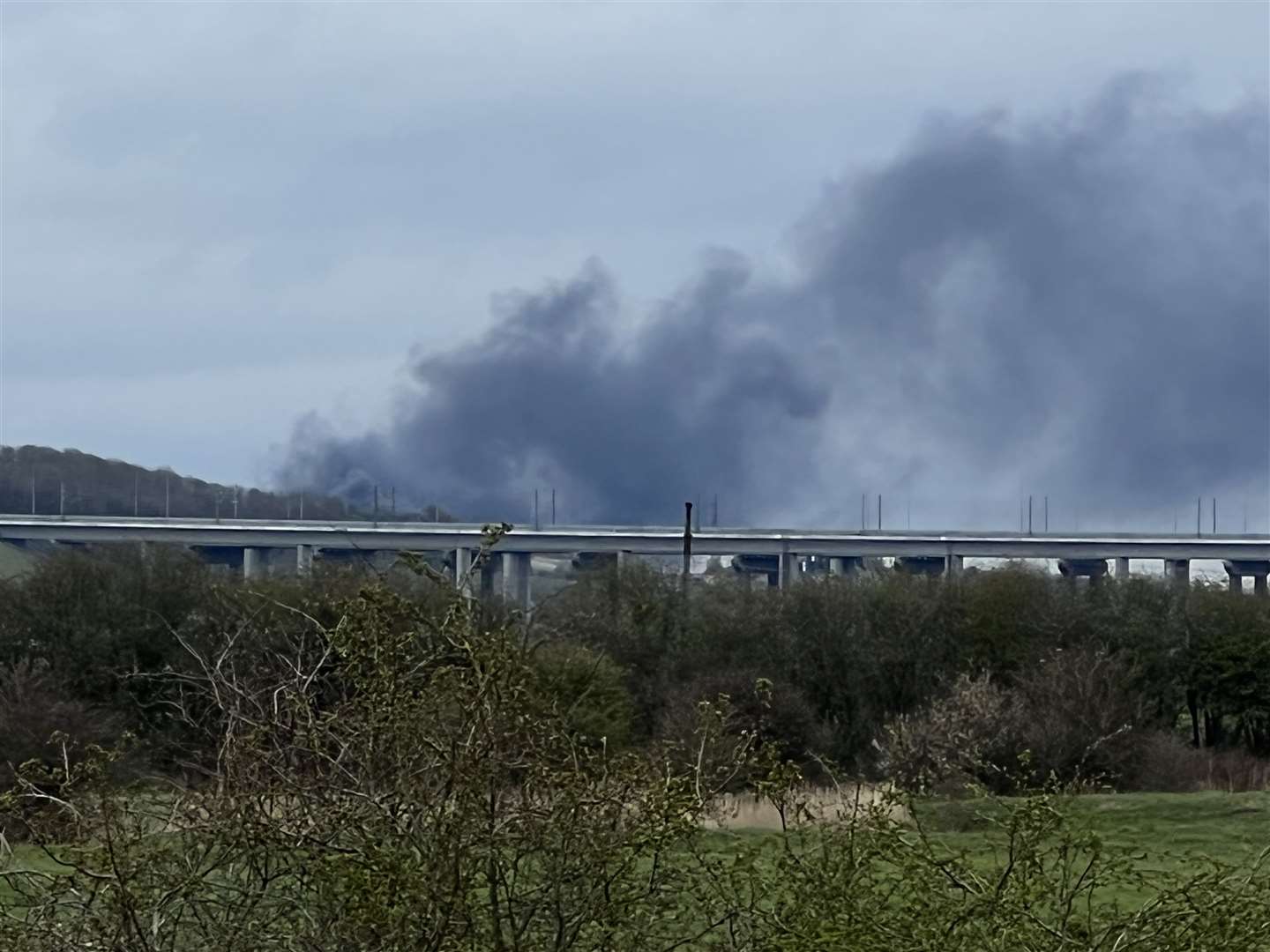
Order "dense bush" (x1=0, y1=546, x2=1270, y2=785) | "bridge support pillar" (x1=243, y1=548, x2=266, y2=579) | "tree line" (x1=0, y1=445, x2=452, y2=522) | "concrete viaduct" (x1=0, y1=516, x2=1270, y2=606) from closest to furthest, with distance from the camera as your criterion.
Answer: "dense bush" (x1=0, y1=546, x2=1270, y2=785), "bridge support pillar" (x1=243, y1=548, x2=266, y2=579), "concrete viaduct" (x1=0, y1=516, x2=1270, y2=606), "tree line" (x1=0, y1=445, x2=452, y2=522)

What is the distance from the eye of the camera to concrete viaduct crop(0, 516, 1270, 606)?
88375 mm

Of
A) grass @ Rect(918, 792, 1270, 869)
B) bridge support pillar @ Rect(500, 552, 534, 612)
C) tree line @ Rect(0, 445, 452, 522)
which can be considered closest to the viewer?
grass @ Rect(918, 792, 1270, 869)

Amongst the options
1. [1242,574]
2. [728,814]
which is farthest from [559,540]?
[728,814]

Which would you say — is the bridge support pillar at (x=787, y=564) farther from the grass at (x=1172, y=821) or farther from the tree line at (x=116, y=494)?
the grass at (x=1172, y=821)

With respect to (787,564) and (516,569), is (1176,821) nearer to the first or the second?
(787,564)

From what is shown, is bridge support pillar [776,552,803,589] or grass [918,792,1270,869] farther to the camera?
bridge support pillar [776,552,803,589]

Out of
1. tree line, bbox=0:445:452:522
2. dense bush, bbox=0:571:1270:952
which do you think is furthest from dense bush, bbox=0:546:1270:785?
tree line, bbox=0:445:452:522

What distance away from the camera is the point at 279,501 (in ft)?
437

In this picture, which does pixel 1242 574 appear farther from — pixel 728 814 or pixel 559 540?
pixel 728 814

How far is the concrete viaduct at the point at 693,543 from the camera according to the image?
8838 cm

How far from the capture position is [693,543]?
89.8 m

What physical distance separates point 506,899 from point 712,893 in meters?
0.79

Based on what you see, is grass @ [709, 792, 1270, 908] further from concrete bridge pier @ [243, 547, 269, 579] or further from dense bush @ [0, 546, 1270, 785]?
concrete bridge pier @ [243, 547, 269, 579]


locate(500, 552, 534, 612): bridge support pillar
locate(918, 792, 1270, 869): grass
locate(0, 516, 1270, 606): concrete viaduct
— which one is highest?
locate(0, 516, 1270, 606): concrete viaduct
